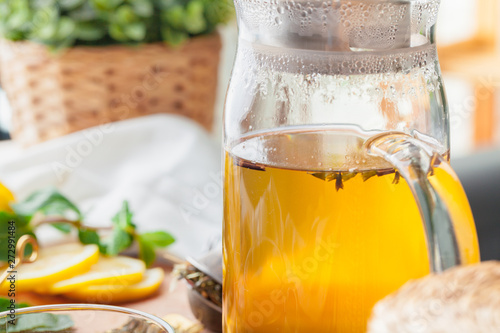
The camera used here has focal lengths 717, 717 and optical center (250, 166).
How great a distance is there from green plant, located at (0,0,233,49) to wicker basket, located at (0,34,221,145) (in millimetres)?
23

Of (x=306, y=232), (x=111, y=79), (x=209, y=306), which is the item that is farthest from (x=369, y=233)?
(x=111, y=79)

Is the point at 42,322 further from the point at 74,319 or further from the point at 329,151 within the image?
the point at 329,151

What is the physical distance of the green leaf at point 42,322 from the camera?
42 cm

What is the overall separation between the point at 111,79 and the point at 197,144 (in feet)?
0.84

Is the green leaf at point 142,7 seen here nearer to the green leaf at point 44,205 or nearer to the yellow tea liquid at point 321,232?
the green leaf at point 44,205

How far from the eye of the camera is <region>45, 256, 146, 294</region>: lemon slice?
0.60 metres

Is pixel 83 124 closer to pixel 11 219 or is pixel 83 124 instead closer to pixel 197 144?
pixel 197 144

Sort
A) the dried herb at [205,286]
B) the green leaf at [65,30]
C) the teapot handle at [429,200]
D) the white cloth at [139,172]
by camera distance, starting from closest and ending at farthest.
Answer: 1. the teapot handle at [429,200]
2. the dried herb at [205,286]
3. the white cloth at [139,172]
4. the green leaf at [65,30]

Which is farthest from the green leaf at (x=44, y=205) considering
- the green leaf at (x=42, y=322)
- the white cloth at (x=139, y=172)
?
the green leaf at (x=42, y=322)

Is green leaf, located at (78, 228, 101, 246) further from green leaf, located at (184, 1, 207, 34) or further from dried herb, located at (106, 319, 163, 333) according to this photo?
green leaf, located at (184, 1, 207, 34)

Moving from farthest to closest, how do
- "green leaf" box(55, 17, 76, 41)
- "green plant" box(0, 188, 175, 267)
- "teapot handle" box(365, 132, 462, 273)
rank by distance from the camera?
"green leaf" box(55, 17, 76, 41) < "green plant" box(0, 188, 175, 267) < "teapot handle" box(365, 132, 462, 273)

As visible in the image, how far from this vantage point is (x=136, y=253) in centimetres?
70

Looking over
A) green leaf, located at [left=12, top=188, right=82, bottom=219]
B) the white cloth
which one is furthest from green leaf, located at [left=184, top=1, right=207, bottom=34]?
green leaf, located at [left=12, top=188, right=82, bottom=219]

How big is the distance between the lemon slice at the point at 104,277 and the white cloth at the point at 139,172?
16cm
